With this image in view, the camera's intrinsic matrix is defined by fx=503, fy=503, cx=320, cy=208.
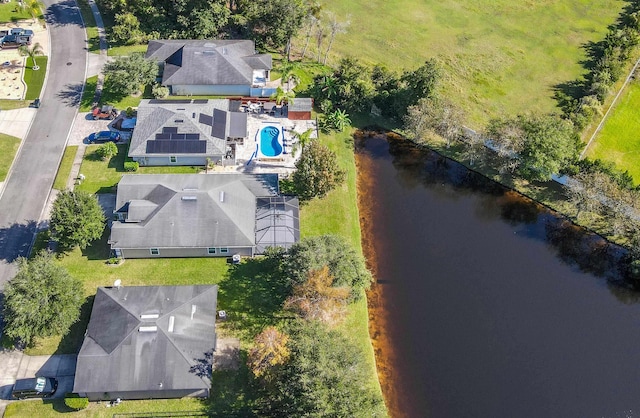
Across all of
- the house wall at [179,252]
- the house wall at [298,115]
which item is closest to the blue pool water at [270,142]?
the house wall at [298,115]

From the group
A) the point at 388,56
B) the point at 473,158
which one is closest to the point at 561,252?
the point at 473,158

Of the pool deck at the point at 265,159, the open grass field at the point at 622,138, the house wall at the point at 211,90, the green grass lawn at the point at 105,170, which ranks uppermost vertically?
the open grass field at the point at 622,138

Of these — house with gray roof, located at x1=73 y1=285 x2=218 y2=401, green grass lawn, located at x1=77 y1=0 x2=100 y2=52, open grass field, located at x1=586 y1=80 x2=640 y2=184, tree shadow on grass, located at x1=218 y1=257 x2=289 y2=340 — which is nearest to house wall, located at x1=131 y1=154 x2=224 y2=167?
tree shadow on grass, located at x1=218 y1=257 x2=289 y2=340

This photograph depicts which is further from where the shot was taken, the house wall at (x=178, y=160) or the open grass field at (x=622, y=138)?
the open grass field at (x=622, y=138)

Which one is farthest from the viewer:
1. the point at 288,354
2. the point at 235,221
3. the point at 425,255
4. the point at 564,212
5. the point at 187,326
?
the point at 564,212

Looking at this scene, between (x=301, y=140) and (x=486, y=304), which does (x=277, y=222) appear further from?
(x=486, y=304)

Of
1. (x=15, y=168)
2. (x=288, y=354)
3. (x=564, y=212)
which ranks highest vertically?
(x=564, y=212)

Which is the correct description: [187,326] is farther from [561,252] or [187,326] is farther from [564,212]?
[564,212]

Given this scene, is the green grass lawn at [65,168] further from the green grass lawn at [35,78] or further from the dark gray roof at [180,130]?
the green grass lawn at [35,78]
